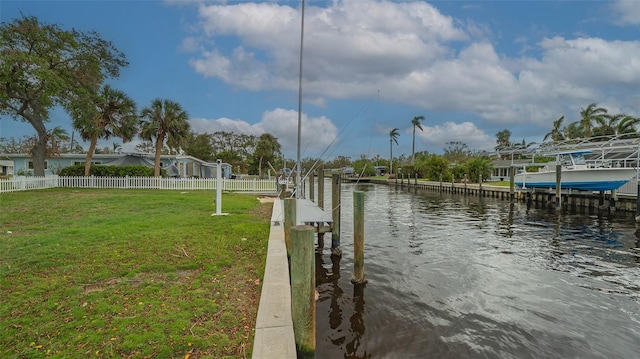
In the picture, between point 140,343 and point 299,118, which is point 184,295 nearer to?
point 140,343

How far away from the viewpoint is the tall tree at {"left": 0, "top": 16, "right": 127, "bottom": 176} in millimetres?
21281

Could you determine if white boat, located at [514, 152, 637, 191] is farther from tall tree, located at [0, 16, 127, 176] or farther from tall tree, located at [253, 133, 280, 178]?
tall tree, located at [253, 133, 280, 178]

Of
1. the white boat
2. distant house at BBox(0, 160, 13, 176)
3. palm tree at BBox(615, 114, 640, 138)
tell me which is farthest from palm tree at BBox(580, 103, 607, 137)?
distant house at BBox(0, 160, 13, 176)

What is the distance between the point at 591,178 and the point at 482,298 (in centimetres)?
2144

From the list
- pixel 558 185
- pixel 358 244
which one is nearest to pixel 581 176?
pixel 558 185

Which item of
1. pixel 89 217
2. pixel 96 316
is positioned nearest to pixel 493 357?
pixel 96 316

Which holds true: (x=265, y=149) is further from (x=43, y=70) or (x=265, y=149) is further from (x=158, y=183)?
(x=43, y=70)

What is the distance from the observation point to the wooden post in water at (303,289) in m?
4.14

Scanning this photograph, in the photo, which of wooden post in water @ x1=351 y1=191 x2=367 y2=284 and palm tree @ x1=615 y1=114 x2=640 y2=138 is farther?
palm tree @ x1=615 y1=114 x2=640 y2=138

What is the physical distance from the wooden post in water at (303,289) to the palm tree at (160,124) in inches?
1120

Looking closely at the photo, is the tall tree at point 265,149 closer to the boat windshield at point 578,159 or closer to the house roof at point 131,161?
the house roof at point 131,161

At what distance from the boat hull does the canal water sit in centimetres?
971

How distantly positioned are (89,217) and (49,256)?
505 cm

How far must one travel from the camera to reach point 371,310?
666 cm
